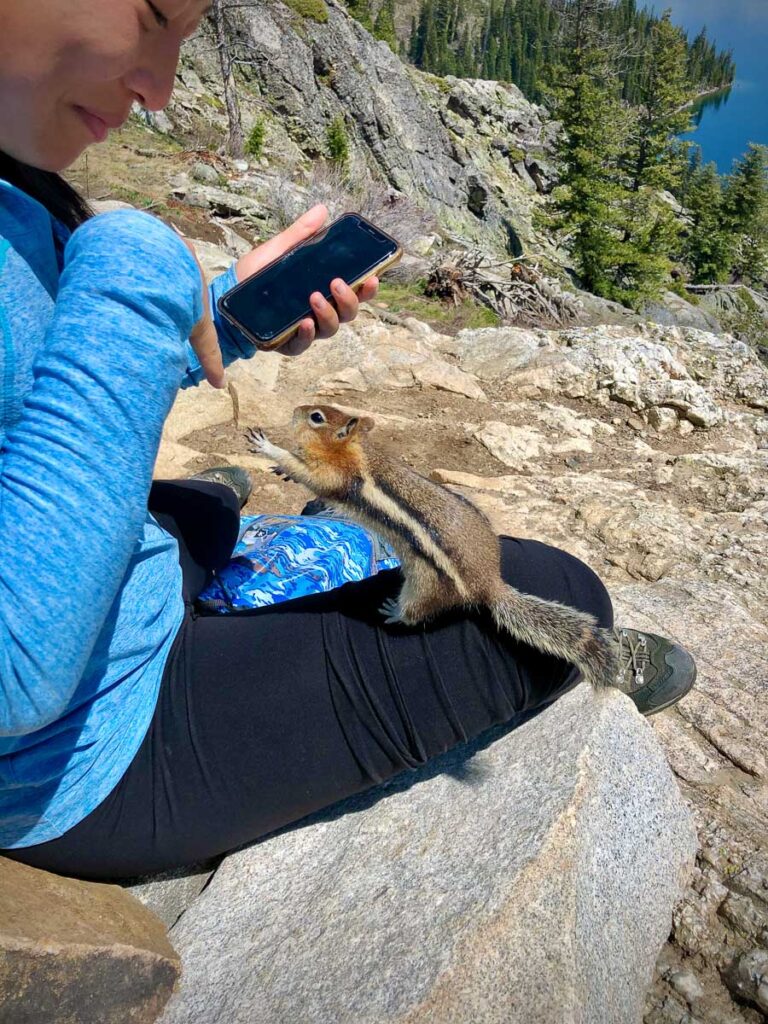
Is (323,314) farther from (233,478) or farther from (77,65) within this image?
(233,478)

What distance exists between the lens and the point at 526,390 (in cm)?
567

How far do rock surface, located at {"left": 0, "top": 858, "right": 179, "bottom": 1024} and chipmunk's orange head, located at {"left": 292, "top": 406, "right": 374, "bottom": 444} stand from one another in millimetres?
1619

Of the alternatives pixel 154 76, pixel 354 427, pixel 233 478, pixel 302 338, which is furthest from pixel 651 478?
pixel 154 76

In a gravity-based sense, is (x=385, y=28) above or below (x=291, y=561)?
above

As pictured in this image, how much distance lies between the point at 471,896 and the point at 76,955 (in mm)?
725

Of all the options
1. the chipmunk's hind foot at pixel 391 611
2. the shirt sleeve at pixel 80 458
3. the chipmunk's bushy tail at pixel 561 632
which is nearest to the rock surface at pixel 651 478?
the chipmunk's bushy tail at pixel 561 632

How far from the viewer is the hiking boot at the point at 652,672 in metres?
1.99

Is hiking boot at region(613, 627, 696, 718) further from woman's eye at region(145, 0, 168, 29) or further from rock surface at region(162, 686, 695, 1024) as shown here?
woman's eye at region(145, 0, 168, 29)

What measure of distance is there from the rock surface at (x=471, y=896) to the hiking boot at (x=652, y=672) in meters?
0.15

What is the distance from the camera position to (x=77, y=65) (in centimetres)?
98

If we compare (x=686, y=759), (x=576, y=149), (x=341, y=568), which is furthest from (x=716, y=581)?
(x=576, y=149)

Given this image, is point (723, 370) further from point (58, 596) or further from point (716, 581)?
point (58, 596)

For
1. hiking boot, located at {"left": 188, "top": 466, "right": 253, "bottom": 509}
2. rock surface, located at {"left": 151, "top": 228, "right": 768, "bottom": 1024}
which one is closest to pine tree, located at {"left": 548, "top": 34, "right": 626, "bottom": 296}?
rock surface, located at {"left": 151, "top": 228, "right": 768, "bottom": 1024}

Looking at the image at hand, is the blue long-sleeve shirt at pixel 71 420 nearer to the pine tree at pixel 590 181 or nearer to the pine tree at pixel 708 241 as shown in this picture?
the pine tree at pixel 590 181
